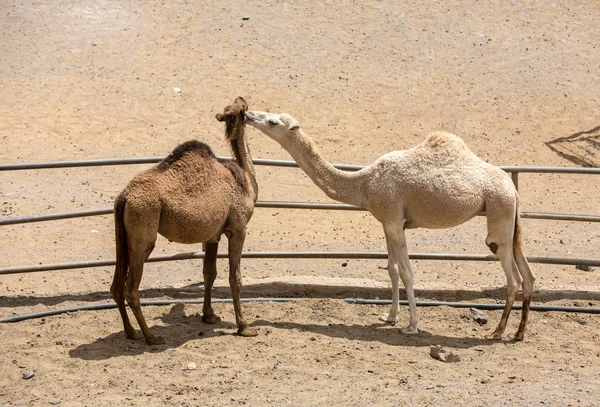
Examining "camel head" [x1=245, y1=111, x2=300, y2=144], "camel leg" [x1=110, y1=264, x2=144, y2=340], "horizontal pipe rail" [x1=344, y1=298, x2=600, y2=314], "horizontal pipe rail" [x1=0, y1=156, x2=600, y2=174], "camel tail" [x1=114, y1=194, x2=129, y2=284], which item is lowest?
"horizontal pipe rail" [x1=344, y1=298, x2=600, y2=314]

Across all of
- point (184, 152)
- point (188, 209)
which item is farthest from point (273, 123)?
point (188, 209)

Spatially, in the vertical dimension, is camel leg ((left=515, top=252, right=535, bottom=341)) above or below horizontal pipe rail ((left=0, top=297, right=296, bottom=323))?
above

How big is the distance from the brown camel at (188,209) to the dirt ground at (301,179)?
0.47 m

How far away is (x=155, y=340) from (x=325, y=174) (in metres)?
2.21

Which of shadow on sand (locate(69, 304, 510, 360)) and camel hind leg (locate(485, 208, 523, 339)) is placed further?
camel hind leg (locate(485, 208, 523, 339))

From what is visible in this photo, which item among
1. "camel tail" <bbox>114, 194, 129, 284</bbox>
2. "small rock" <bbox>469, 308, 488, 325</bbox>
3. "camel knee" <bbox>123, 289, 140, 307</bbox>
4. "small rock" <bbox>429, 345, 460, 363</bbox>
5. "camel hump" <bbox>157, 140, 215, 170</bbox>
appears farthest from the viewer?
"small rock" <bbox>469, 308, 488, 325</bbox>

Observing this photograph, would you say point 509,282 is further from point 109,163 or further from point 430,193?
point 109,163

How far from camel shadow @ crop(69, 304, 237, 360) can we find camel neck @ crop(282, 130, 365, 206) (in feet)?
5.17

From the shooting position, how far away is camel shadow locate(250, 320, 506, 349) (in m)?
7.91

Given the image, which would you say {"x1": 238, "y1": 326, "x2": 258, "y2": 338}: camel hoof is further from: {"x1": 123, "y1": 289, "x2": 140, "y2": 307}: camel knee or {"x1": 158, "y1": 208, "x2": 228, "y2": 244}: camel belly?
{"x1": 123, "y1": 289, "x2": 140, "y2": 307}: camel knee

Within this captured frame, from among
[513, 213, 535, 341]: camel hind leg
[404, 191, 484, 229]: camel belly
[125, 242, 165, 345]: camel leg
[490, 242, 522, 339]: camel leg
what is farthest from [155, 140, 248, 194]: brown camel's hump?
[513, 213, 535, 341]: camel hind leg

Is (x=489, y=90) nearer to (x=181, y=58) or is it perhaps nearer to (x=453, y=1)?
(x=453, y=1)

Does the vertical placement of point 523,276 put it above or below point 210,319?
above

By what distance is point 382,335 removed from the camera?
26.5ft
